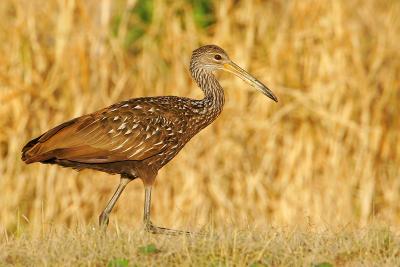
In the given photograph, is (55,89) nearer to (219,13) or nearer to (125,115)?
(219,13)

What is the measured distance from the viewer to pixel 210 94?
7457 mm

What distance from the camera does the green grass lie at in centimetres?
516

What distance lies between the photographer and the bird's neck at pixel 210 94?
7.33 m

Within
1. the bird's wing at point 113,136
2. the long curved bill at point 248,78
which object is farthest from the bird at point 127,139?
the long curved bill at point 248,78

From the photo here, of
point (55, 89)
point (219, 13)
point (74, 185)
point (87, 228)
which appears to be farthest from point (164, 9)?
point (87, 228)

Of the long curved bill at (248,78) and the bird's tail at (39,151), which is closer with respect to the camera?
the bird's tail at (39,151)

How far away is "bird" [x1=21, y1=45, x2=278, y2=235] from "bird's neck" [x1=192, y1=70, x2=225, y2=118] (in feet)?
0.04

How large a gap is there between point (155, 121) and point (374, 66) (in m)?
3.72

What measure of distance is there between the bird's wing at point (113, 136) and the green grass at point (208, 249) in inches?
39.7

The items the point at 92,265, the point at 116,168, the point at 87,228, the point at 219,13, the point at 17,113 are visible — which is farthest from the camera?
the point at 219,13

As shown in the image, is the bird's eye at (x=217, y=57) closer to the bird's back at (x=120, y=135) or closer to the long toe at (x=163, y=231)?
the bird's back at (x=120, y=135)

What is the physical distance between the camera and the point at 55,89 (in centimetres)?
965

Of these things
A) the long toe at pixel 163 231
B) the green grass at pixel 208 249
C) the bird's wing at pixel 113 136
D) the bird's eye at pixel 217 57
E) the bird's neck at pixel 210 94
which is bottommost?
the green grass at pixel 208 249

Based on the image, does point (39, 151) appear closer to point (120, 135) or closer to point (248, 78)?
point (120, 135)
